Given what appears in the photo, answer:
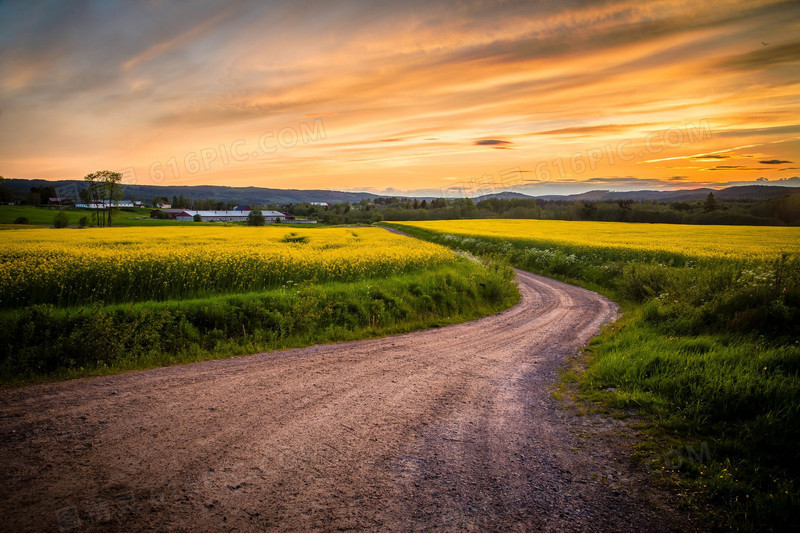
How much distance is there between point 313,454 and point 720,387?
578 centimetres

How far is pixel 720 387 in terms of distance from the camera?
5426mm

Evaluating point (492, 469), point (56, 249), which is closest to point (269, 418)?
point (492, 469)

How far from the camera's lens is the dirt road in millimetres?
3447

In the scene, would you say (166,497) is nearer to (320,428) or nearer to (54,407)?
(320,428)

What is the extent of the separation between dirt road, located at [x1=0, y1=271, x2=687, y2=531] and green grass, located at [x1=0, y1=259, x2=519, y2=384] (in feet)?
3.28

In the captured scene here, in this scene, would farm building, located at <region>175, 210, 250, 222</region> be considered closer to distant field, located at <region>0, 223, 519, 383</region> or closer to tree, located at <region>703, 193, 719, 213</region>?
tree, located at <region>703, 193, 719, 213</region>

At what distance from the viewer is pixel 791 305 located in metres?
7.87

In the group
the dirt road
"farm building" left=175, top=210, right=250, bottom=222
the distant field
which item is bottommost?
the dirt road

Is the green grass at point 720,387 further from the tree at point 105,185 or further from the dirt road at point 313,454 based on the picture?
the tree at point 105,185

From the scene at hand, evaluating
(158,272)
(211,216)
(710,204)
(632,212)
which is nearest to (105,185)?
(158,272)

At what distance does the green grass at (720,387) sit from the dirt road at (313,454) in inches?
22.8

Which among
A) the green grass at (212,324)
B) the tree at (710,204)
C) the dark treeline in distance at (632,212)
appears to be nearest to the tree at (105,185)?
the dark treeline in distance at (632,212)

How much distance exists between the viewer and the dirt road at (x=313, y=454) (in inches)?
136

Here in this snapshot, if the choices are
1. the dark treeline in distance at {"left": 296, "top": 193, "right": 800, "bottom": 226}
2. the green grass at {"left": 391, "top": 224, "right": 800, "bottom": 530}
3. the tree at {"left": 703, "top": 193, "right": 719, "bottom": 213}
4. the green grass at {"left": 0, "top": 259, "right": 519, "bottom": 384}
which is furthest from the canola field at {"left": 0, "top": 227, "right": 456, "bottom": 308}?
the tree at {"left": 703, "top": 193, "right": 719, "bottom": 213}
